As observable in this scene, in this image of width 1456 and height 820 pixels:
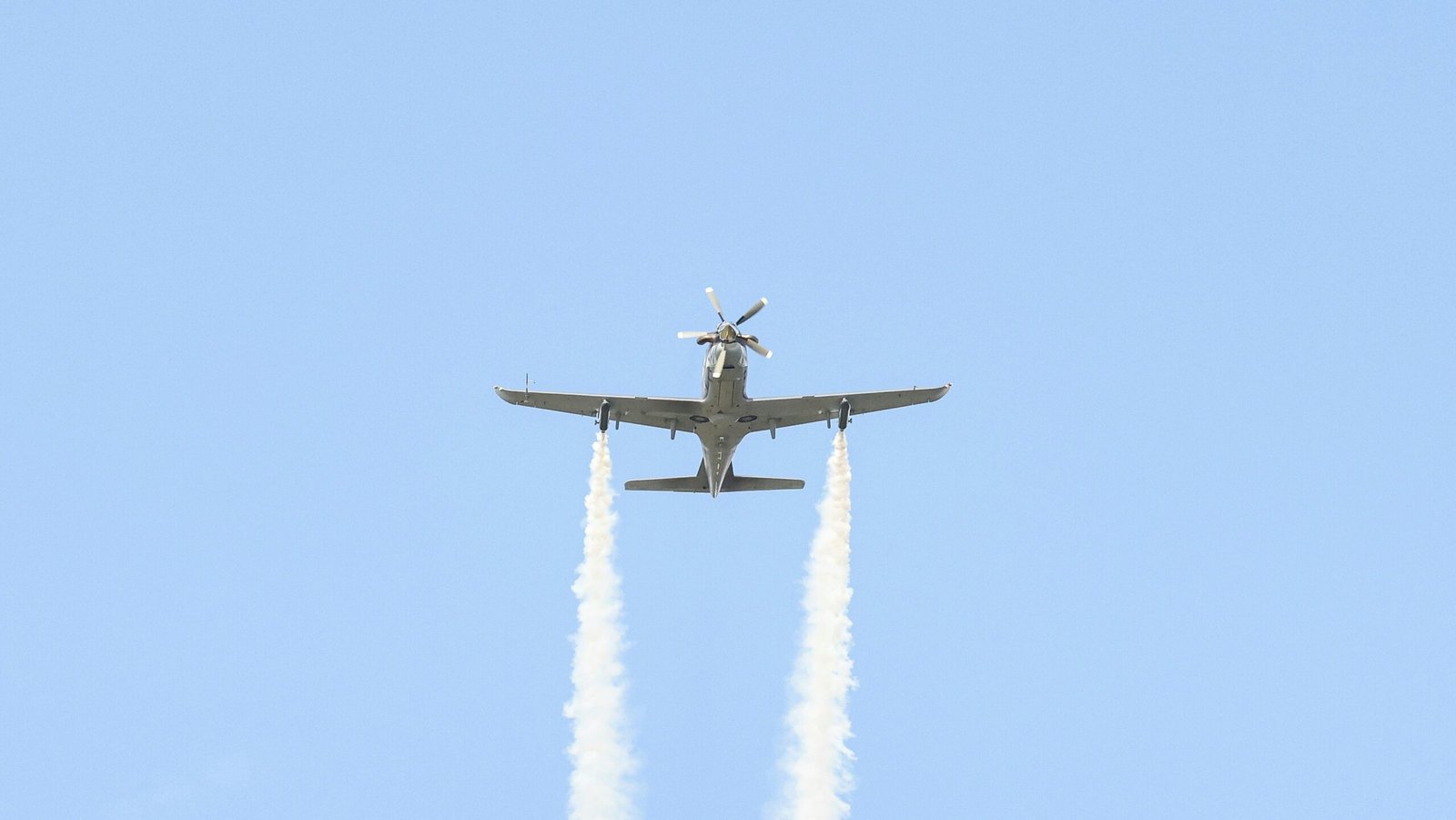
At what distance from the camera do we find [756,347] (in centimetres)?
5588

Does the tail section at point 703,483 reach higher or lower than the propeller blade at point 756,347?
lower

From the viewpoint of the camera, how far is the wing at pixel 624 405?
58.8 m

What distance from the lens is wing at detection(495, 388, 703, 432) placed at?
58.8 meters

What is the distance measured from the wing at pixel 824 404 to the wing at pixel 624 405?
2.41m

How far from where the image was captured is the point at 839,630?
202 feet

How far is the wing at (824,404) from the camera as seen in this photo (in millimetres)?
59125

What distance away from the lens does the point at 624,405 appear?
59.3 metres

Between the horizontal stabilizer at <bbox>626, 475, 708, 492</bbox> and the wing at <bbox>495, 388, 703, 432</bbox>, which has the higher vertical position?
the wing at <bbox>495, 388, 703, 432</bbox>

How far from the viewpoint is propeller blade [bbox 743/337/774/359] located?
182 ft

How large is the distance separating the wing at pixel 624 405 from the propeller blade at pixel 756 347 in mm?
3457

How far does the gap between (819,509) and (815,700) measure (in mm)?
7228

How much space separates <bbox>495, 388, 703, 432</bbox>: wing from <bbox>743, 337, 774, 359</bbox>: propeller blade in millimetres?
3457

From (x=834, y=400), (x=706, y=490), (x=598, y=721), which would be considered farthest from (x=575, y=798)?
(x=834, y=400)

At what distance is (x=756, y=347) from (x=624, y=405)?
6.01m
